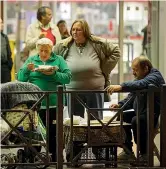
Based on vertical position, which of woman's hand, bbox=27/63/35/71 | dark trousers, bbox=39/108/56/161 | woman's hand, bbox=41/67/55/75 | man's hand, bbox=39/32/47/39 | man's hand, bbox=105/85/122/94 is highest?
man's hand, bbox=39/32/47/39

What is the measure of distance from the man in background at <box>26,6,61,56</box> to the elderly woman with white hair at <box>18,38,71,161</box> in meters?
1.95

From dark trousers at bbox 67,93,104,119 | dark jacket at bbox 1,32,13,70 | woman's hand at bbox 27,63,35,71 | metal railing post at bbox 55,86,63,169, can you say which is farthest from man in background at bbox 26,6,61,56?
metal railing post at bbox 55,86,63,169

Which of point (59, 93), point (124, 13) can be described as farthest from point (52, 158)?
point (124, 13)

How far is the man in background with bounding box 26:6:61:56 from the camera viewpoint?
9445 mm

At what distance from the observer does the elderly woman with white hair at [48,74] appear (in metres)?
7.23

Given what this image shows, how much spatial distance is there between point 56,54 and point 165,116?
164 cm

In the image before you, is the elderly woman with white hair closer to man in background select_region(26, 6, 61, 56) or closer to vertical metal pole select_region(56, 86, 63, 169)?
vertical metal pole select_region(56, 86, 63, 169)

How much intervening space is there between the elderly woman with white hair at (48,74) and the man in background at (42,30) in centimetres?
195

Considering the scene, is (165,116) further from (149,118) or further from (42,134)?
(42,134)

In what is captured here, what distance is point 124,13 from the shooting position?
1141 cm

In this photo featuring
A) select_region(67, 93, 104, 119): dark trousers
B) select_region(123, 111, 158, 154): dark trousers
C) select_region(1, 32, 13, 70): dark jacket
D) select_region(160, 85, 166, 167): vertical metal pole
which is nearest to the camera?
select_region(160, 85, 166, 167): vertical metal pole

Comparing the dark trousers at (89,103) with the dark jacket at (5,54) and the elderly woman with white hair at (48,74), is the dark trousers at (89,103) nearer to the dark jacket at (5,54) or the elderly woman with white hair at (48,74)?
the elderly woman with white hair at (48,74)

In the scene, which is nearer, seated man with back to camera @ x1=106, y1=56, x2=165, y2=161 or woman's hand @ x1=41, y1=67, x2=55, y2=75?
seated man with back to camera @ x1=106, y1=56, x2=165, y2=161

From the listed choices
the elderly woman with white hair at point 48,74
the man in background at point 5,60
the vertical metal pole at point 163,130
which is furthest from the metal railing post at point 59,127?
the man in background at point 5,60
